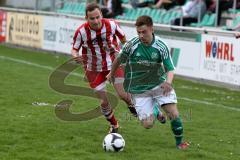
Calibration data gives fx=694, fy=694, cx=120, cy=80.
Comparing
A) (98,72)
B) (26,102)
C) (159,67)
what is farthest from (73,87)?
(159,67)

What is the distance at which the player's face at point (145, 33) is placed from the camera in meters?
8.16

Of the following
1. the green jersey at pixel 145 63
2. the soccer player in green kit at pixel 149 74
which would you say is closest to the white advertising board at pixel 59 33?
the green jersey at pixel 145 63

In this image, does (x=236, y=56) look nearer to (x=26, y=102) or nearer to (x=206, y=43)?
(x=206, y=43)

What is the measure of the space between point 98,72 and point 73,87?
549 cm

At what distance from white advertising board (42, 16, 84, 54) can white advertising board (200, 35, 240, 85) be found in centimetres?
628

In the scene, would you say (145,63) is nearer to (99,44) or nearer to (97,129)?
(99,44)

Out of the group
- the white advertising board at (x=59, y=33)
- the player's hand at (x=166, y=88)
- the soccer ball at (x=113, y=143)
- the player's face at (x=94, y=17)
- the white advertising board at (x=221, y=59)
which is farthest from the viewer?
the white advertising board at (x=59, y=33)

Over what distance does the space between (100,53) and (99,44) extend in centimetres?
14

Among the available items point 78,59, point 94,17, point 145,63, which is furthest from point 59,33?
point 145,63

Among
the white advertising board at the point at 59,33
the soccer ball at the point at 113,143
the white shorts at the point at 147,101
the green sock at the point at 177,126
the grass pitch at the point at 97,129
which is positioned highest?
the white shorts at the point at 147,101

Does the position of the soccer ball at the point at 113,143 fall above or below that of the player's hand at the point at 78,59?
below

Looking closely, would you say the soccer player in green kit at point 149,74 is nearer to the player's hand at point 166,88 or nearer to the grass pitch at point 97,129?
the player's hand at point 166,88

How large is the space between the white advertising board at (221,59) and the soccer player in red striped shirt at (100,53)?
239 inches

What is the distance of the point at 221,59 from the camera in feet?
51.8
